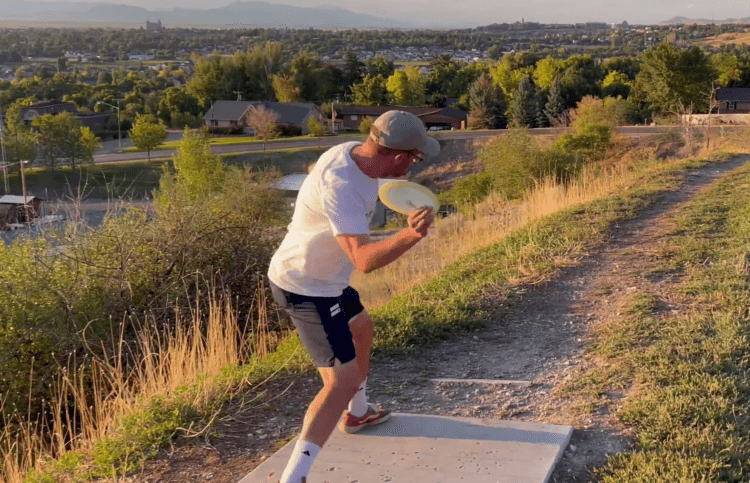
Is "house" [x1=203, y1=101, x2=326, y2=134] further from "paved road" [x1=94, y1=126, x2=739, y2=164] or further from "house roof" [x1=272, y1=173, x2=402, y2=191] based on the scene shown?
"house roof" [x1=272, y1=173, x2=402, y2=191]

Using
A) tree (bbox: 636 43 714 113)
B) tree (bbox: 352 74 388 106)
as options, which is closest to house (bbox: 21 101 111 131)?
tree (bbox: 352 74 388 106)

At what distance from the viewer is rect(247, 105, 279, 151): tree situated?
190 ft

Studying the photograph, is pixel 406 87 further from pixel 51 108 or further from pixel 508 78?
pixel 51 108

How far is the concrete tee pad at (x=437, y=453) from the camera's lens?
356cm

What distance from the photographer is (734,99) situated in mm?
61656

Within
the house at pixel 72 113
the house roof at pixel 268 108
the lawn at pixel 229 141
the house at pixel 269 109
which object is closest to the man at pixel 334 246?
the lawn at pixel 229 141

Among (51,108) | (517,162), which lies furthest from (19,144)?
(517,162)

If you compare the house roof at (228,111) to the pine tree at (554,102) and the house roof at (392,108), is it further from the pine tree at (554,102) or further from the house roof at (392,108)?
the pine tree at (554,102)

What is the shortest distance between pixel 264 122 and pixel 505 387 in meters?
55.4

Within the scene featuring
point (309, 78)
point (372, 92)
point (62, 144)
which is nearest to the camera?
point (62, 144)

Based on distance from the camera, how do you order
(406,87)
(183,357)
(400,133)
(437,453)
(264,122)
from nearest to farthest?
(400,133) → (437,453) → (183,357) → (264,122) → (406,87)

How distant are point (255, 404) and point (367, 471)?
1.12m

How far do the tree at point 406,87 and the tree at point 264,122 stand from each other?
12443 mm

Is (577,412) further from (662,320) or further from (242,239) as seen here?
(242,239)
